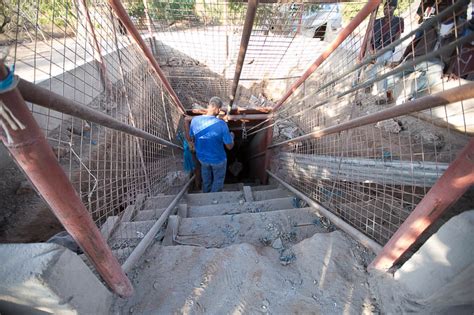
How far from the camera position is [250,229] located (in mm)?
2268

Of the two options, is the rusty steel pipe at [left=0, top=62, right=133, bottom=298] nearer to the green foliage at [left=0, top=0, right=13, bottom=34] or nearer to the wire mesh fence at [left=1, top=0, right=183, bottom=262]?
the wire mesh fence at [left=1, top=0, right=183, bottom=262]

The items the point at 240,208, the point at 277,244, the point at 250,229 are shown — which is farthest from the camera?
the point at 240,208

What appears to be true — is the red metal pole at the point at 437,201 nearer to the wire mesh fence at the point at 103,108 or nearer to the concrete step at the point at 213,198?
the wire mesh fence at the point at 103,108

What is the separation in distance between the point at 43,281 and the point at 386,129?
14.6ft

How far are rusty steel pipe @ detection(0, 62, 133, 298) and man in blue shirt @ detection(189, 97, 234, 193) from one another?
255 centimetres

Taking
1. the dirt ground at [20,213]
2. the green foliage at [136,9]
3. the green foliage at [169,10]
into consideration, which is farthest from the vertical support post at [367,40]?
the green foliage at [136,9]

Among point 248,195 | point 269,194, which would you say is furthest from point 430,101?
point 269,194

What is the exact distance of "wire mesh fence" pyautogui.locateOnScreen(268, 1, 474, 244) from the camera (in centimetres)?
178

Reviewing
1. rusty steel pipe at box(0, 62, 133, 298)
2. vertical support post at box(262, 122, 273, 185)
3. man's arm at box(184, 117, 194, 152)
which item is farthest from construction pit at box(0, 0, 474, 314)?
vertical support post at box(262, 122, 273, 185)

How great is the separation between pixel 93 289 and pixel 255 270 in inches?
38.3

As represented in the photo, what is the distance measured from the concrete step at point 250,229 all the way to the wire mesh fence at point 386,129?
0.35m

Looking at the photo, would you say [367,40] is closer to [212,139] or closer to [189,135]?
[212,139]

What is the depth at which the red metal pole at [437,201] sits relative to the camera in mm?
942

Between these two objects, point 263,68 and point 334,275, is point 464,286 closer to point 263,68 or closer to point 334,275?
point 334,275
